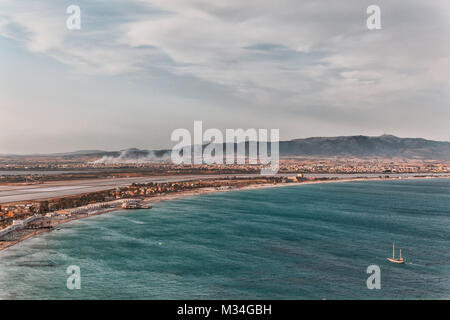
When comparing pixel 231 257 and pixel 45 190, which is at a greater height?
pixel 45 190

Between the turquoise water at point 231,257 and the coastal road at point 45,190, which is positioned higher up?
the coastal road at point 45,190

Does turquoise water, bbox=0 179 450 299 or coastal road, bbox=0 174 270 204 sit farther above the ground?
coastal road, bbox=0 174 270 204

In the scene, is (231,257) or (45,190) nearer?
(231,257)

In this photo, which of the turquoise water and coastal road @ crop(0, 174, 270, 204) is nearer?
the turquoise water

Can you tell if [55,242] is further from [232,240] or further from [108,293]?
[232,240]

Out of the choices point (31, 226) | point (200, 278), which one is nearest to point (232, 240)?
point (200, 278)

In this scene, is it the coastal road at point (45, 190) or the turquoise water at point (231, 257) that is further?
the coastal road at point (45, 190)
